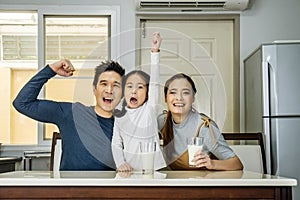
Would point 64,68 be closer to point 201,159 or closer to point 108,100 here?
point 108,100

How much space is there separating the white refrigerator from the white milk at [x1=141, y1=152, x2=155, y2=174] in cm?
181

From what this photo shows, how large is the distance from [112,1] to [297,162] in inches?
82.4

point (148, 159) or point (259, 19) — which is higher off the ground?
point (259, 19)

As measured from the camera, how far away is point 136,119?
1919 mm

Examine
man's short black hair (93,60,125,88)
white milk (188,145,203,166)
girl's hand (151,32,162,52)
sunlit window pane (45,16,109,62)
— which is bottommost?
white milk (188,145,203,166)

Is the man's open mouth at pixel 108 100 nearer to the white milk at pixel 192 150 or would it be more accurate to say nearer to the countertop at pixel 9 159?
the white milk at pixel 192 150

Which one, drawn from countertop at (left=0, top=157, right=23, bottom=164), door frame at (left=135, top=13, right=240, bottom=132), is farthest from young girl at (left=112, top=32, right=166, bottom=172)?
door frame at (left=135, top=13, right=240, bottom=132)

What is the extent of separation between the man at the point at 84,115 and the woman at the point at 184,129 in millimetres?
222

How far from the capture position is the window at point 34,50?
4238 millimetres

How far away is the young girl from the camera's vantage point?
188 cm

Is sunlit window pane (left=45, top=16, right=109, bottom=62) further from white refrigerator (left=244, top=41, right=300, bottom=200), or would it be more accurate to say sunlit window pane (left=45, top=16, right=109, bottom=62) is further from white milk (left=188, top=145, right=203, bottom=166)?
white milk (left=188, top=145, right=203, bottom=166)

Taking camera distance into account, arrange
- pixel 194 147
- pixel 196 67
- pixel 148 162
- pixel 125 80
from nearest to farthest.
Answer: pixel 148 162 < pixel 194 147 < pixel 125 80 < pixel 196 67

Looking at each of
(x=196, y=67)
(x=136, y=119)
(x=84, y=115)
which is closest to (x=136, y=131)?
(x=136, y=119)

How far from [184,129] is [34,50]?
2664 millimetres
